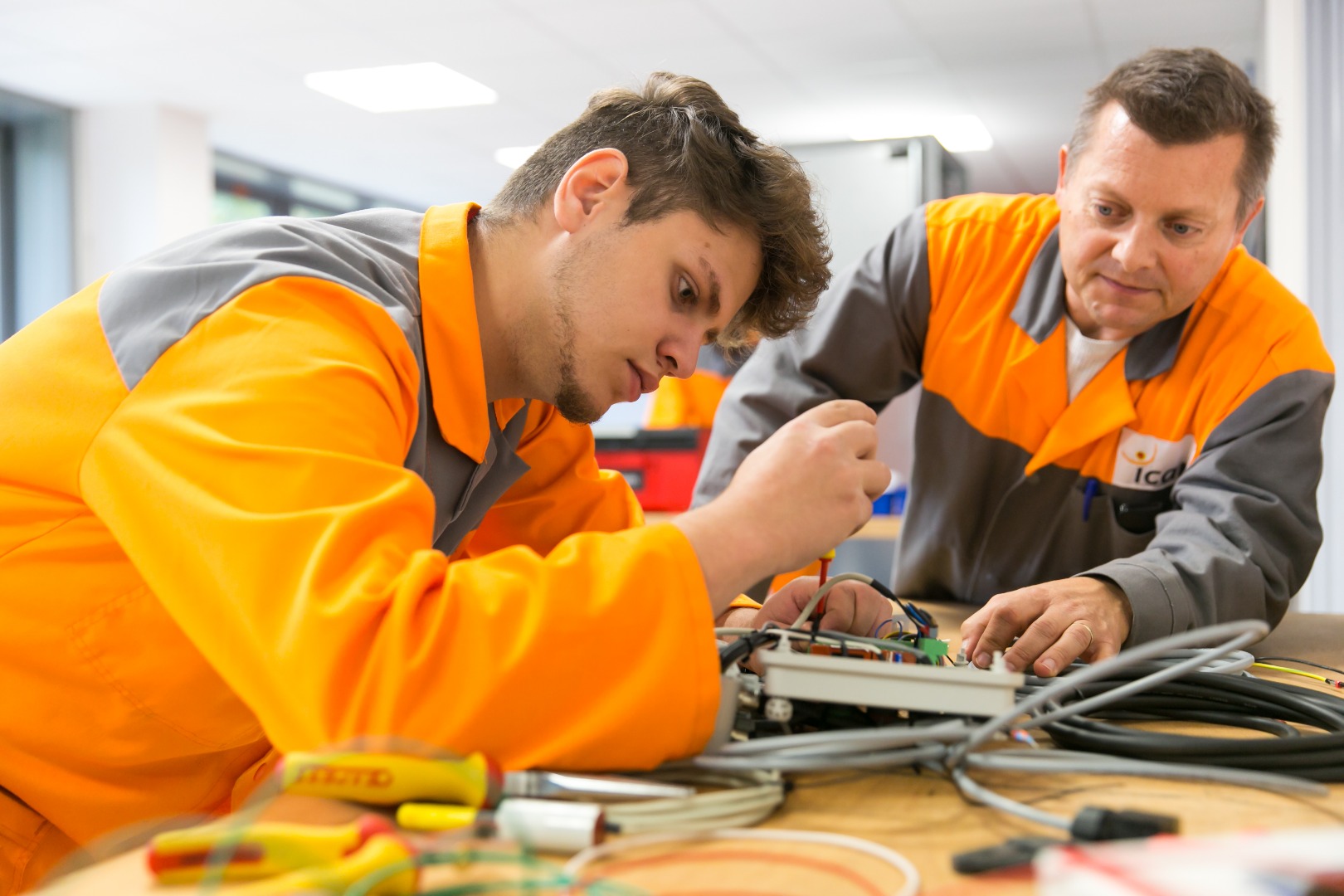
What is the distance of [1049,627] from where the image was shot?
97 cm

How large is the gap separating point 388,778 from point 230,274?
40cm

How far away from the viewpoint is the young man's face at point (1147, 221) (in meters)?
1.36

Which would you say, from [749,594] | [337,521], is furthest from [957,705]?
[749,594]

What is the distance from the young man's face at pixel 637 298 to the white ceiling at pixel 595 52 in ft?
9.94

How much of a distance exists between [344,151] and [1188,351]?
648 cm

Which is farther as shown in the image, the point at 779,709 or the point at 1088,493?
the point at 1088,493

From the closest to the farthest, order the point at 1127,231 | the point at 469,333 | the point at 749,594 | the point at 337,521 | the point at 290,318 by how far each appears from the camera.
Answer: the point at 337,521
the point at 290,318
the point at 469,333
the point at 749,594
the point at 1127,231

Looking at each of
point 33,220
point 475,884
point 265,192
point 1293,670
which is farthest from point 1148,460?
point 265,192

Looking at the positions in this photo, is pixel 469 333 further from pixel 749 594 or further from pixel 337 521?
pixel 749 594

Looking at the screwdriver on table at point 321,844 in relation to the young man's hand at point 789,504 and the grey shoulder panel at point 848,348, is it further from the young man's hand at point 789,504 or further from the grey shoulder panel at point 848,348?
the grey shoulder panel at point 848,348

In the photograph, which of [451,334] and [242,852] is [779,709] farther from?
[451,334]

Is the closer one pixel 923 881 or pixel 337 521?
pixel 923 881

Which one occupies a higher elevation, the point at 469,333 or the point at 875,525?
the point at 469,333

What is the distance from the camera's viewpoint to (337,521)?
0.62 meters
